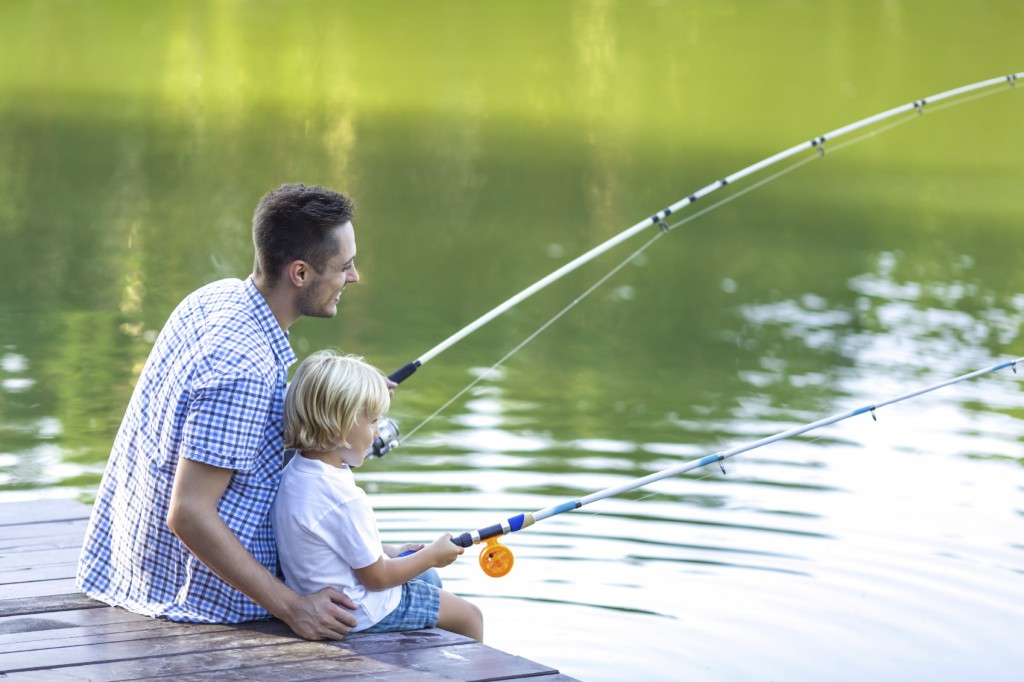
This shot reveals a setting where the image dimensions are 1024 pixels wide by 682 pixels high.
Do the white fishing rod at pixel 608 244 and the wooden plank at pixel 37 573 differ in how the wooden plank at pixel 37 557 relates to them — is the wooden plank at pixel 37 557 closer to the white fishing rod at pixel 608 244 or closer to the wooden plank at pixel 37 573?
the wooden plank at pixel 37 573

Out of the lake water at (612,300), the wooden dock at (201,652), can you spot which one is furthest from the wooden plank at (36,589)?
the lake water at (612,300)

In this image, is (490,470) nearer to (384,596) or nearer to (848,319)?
(384,596)

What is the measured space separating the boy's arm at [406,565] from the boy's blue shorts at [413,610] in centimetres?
9

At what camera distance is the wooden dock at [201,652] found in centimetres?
259

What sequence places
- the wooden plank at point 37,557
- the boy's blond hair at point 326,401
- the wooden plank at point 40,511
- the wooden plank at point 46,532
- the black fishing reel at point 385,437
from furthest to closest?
the wooden plank at point 40,511
the wooden plank at point 46,532
the wooden plank at point 37,557
the black fishing reel at point 385,437
the boy's blond hair at point 326,401

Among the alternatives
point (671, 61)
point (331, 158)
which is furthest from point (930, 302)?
point (671, 61)

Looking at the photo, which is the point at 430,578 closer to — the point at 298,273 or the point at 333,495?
the point at 333,495

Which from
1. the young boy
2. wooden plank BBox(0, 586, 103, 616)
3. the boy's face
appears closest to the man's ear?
the young boy

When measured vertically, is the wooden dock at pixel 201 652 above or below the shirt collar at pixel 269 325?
below

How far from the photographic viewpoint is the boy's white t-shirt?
8.83 ft

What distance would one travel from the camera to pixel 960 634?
151 inches

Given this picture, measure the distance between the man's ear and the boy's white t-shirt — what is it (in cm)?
30

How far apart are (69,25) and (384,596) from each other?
569 inches

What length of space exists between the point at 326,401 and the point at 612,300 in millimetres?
4796
